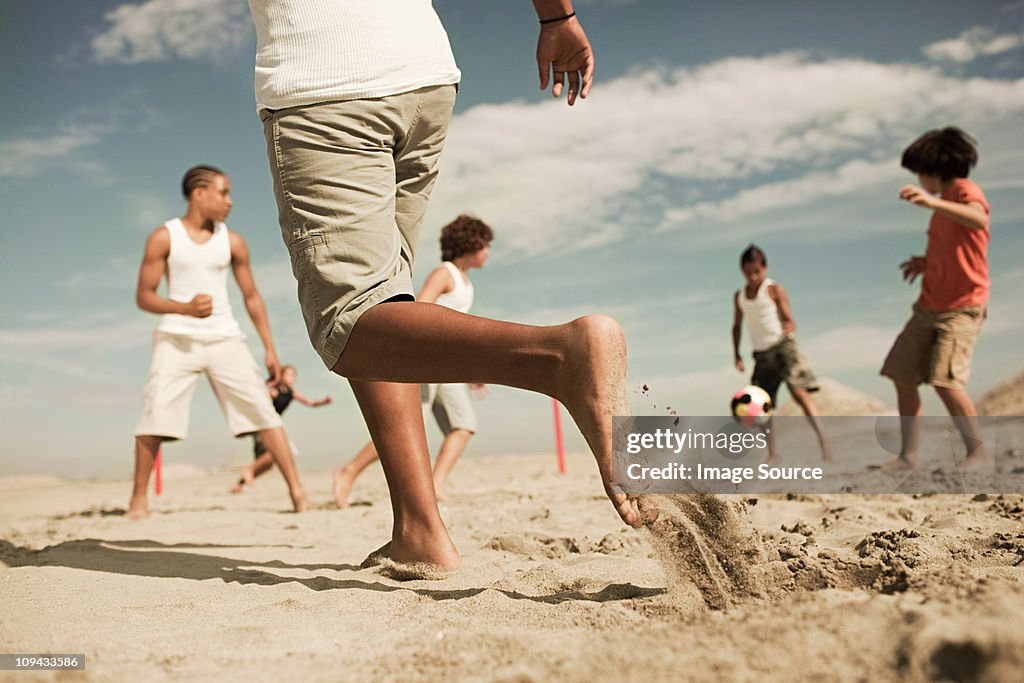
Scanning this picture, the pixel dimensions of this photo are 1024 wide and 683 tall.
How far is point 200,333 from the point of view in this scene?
15.6 ft

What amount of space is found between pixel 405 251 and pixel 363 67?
21.1 inches

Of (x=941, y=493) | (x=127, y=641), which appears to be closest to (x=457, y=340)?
(x=127, y=641)

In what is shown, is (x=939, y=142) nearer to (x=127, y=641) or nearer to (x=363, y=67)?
(x=363, y=67)

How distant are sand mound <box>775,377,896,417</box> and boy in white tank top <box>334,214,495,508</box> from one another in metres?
7.56

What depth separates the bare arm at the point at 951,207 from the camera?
4.17 metres

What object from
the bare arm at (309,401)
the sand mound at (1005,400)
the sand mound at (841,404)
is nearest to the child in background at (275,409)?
the bare arm at (309,401)

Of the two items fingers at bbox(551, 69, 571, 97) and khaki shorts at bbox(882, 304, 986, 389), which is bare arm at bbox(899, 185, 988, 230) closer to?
khaki shorts at bbox(882, 304, 986, 389)

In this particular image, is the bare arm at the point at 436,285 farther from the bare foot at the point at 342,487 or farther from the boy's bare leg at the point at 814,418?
the boy's bare leg at the point at 814,418

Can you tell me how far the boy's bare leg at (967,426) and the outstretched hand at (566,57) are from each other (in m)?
3.35

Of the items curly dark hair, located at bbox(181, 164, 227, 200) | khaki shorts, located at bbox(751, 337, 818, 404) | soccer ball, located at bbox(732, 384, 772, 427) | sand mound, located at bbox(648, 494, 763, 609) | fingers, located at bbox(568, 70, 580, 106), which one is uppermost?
curly dark hair, located at bbox(181, 164, 227, 200)

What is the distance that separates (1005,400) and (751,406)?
6.83 m

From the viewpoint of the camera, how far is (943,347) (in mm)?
4633

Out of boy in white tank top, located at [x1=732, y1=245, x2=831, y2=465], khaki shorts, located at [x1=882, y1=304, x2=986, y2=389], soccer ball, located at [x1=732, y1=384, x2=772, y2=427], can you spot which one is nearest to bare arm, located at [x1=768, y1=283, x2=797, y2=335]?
boy in white tank top, located at [x1=732, y1=245, x2=831, y2=465]

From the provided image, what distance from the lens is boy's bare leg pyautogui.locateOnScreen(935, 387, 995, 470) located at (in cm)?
439
